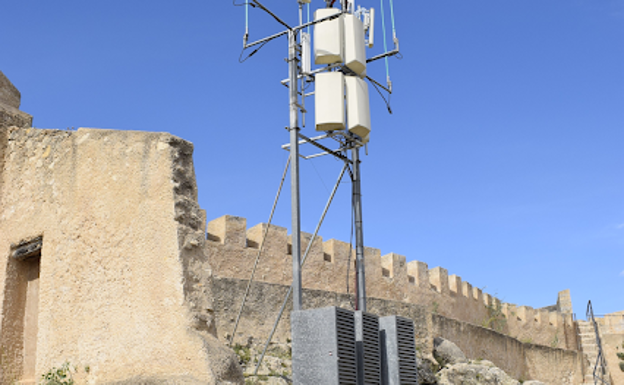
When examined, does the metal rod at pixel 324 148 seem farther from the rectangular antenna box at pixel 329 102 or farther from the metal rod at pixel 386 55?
the metal rod at pixel 386 55

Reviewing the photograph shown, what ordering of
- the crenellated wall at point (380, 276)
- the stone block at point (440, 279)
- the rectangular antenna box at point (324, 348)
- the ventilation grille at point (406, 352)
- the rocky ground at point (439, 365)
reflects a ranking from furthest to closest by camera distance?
1. the stone block at point (440, 279)
2. the crenellated wall at point (380, 276)
3. the rocky ground at point (439, 365)
4. the ventilation grille at point (406, 352)
5. the rectangular antenna box at point (324, 348)

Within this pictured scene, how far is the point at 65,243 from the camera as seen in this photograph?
6.17m

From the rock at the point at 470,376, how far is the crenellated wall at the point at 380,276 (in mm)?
2484

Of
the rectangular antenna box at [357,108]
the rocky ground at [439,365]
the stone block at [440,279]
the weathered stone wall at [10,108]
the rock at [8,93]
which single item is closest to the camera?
the weathered stone wall at [10,108]

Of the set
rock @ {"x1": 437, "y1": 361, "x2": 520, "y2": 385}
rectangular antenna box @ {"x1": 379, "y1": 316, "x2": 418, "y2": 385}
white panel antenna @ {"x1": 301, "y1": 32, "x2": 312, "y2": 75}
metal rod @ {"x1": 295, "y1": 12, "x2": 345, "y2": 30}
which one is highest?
metal rod @ {"x1": 295, "y1": 12, "x2": 345, "y2": 30}

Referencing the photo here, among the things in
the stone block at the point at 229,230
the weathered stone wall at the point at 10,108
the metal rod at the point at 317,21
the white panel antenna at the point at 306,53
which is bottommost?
the stone block at the point at 229,230

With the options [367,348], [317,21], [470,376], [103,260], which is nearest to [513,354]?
[470,376]

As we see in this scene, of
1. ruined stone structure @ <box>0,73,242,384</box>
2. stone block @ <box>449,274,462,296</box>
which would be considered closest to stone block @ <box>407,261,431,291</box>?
stone block @ <box>449,274,462,296</box>

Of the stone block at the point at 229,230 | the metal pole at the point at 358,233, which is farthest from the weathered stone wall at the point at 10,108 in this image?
the stone block at the point at 229,230

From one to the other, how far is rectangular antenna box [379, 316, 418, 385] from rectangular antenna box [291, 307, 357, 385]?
82cm

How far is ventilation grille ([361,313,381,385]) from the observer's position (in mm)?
6430

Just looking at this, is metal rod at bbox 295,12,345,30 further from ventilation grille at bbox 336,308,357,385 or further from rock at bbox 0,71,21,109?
ventilation grille at bbox 336,308,357,385

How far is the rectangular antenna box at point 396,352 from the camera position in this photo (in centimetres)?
A: 681

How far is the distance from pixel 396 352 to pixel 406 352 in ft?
0.58
